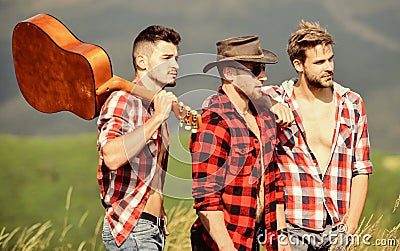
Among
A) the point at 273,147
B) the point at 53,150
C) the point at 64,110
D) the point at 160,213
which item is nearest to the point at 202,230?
the point at 160,213

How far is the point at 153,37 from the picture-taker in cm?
353

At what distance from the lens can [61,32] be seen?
3387mm

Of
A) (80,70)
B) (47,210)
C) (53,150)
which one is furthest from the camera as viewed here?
(53,150)

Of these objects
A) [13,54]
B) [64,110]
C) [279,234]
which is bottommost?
[279,234]

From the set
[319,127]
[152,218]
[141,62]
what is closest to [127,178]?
[152,218]

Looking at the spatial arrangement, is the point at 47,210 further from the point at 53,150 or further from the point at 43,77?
the point at 43,77

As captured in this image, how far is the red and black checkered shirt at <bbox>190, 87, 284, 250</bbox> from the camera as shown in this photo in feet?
11.1

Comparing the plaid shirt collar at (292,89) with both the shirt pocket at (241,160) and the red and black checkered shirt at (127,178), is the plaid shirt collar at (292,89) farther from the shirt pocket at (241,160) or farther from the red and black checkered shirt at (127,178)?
the red and black checkered shirt at (127,178)

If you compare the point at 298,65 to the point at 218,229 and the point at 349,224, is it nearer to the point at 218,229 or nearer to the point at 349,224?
the point at 349,224

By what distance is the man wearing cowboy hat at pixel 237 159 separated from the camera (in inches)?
133

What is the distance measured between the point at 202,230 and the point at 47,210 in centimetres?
630

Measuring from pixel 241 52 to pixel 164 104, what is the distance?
0.66 meters

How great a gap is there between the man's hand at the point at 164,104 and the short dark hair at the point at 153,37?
41 centimetres

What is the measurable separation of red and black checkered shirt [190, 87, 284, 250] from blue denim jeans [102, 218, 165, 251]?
24cm
